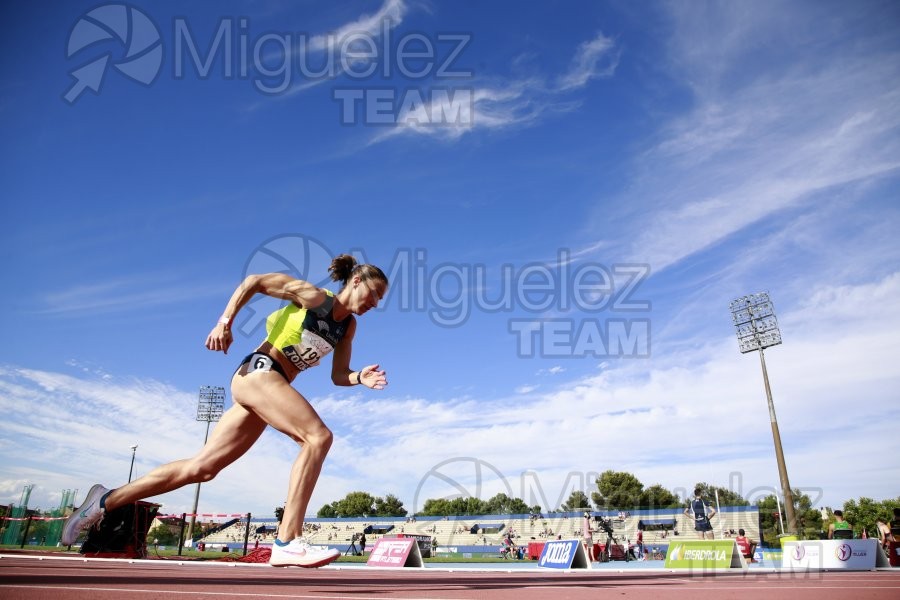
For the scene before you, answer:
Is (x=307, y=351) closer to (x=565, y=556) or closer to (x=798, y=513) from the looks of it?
(x=565, y=556)

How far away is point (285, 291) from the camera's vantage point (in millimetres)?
4109

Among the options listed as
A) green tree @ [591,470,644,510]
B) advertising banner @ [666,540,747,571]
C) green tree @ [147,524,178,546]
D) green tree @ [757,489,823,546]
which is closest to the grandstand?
green tree @ [147,524,178,546]

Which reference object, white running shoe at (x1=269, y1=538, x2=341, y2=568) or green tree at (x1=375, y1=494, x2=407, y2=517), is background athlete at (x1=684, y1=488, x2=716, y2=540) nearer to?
white running shoe at (x1=269, y1=538, x2=341, y2=568)

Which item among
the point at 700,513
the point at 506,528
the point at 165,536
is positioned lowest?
the point at 165,536

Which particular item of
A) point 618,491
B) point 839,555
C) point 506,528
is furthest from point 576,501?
point 839,555

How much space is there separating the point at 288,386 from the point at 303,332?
42 cm

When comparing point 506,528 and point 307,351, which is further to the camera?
point 506,528

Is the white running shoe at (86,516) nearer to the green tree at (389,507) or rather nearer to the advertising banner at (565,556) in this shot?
the advertising banner at (565,556)

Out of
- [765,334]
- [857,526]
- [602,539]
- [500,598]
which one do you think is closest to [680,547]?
[500,598]

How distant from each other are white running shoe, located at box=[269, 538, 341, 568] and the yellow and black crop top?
124cm

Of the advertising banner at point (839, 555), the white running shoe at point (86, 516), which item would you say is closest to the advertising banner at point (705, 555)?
the advertising banner at point (839, 555)

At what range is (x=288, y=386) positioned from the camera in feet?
12.8

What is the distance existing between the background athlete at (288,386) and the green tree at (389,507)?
324 ft

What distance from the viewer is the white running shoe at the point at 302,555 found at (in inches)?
140
